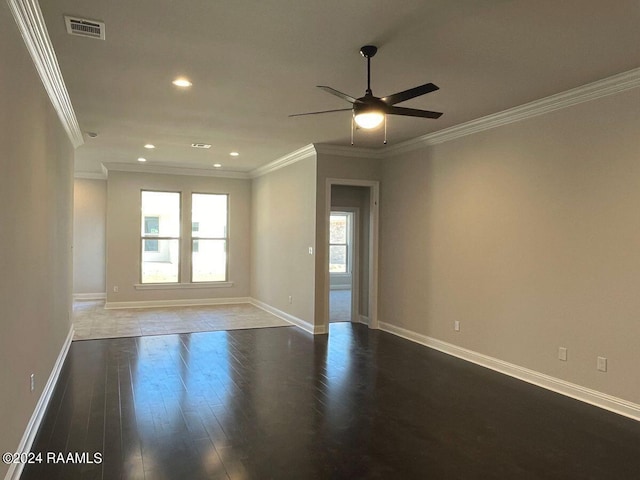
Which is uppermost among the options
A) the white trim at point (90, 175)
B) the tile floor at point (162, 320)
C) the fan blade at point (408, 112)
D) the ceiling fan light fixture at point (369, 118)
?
the white trim at point (90, 175)

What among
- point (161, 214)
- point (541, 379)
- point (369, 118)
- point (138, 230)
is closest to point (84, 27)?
point (369, 118)

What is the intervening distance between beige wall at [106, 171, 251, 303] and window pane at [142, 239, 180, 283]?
0.16 metres

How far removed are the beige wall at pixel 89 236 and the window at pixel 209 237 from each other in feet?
7.63

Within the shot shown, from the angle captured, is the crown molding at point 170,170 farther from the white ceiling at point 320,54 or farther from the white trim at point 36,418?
the white trim at point 36,418

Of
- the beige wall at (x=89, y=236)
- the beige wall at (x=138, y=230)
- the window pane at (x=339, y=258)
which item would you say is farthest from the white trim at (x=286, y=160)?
the window pane at (x=339, y=258)

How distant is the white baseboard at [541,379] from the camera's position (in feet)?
11.9

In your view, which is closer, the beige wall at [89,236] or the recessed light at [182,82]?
the recessed light at [182,82]

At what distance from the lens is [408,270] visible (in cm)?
625

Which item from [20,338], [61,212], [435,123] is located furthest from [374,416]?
[61,212]

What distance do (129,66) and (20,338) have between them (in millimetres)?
2153

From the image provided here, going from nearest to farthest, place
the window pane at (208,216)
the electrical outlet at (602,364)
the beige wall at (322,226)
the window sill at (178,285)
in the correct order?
the electrical outlet at (602,364) → the beige wall at (322,226) → the window sill at (178,285) → the window pane at (208,216)

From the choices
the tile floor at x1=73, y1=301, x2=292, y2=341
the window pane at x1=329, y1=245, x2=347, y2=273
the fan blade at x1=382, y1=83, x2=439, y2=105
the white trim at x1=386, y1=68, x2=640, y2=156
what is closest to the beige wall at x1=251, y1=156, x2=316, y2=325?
the tile floor at x1=73, y1=301, x2=292, y2=341

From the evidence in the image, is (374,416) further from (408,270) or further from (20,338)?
(408,270)

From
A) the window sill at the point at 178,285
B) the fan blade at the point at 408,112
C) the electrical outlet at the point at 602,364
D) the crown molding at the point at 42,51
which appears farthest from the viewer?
the window sill at the point at 178,285
